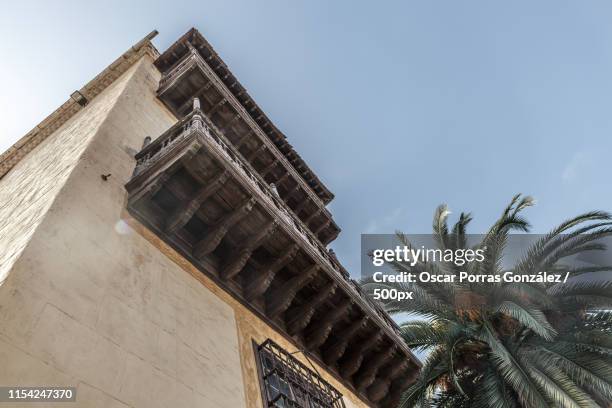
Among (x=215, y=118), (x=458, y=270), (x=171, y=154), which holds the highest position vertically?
(x=215, y=118)

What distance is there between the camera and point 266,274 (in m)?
8.56

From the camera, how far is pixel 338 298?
31.7ft

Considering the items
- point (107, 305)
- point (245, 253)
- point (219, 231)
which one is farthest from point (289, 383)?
point (107, 305)

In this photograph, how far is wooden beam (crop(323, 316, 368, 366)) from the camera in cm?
995

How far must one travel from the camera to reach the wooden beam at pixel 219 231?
7824 millimetres

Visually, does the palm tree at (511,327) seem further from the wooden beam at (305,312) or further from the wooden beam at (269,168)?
the wooden beam at (269,168)

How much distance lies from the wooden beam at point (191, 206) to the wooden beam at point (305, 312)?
9.62 feet

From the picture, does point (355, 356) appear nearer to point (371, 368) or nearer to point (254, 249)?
point (371, 368)

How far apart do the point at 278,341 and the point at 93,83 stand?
7899 mm

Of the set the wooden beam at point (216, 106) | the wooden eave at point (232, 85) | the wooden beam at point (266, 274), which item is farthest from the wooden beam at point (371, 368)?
the wooden eave at point (232, 85)

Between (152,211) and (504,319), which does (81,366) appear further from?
(504,319)

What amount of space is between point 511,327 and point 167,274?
27.2 ft

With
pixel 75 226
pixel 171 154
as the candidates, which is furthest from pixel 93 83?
pixel 75 226

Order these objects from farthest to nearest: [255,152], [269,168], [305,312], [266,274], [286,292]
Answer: [269,168], [255,152], [305,312], [286,292], [266,274]
